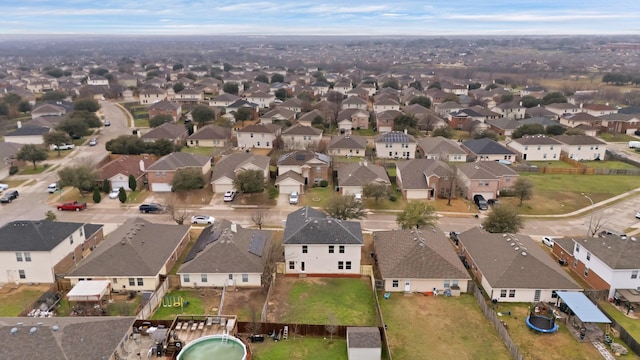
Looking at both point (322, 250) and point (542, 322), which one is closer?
point (542, 322)

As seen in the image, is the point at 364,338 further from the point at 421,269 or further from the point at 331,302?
the point at 421,269

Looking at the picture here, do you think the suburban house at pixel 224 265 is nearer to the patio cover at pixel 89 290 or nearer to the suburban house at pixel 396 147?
the patio cover at pixel 89 290

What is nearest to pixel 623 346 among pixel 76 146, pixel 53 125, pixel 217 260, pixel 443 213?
pixel 443 213

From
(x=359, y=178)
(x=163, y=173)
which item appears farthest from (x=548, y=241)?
(x=163, y=173)

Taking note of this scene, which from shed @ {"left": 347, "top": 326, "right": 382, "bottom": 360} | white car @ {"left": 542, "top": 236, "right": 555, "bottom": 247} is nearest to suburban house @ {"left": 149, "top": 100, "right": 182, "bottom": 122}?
white car @ {"left": 542, "top": 236, "right": 555, "bottom": 247}

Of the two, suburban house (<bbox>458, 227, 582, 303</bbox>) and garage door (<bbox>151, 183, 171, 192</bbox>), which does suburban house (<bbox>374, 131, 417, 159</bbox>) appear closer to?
garage door (<bbox>151, 183, 171, 192</bbox>)
